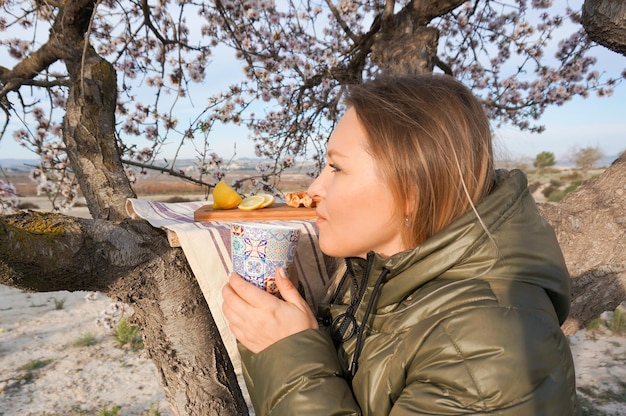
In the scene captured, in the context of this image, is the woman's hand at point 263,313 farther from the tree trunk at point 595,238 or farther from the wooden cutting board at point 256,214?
the tree trunk at point 595,238

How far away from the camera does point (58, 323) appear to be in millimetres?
6648

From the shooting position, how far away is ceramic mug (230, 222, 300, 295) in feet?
3.64

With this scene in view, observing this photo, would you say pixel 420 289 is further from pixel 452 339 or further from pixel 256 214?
pixel 256 214

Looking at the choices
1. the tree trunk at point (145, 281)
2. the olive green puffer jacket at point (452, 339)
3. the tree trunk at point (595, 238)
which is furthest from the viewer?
the tree trunk at point (595, 238)

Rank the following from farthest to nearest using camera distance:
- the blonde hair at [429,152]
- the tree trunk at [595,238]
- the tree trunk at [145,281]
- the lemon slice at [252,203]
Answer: the tree trunk at [595,238] < the lemon slice at [252,203] < the tree trunk at [145,281] < the blonde hair at [429,152]

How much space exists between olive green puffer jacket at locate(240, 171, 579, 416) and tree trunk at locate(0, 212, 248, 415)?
22.3 inches

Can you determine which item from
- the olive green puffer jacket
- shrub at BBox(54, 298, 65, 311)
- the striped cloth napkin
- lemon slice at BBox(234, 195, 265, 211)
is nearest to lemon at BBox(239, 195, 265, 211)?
lemon slice at BBox(234, 195, 265, 211)

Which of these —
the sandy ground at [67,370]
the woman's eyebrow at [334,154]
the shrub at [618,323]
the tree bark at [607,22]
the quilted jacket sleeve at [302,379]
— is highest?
the tree bark at [607,22]

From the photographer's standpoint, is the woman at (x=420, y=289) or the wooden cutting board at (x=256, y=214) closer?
the woman at (x=420, y=289)

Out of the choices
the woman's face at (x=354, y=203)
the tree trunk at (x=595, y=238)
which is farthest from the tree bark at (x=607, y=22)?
the woman's face at (x=354, y=203)

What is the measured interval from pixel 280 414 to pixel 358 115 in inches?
31.0

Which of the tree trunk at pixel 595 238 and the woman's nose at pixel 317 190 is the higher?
the woman's nose at pixel 317 190

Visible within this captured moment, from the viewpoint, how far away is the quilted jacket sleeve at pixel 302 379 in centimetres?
96

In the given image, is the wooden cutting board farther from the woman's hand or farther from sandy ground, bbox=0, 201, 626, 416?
sandy ground, bbox=0, 201, 626, 416
